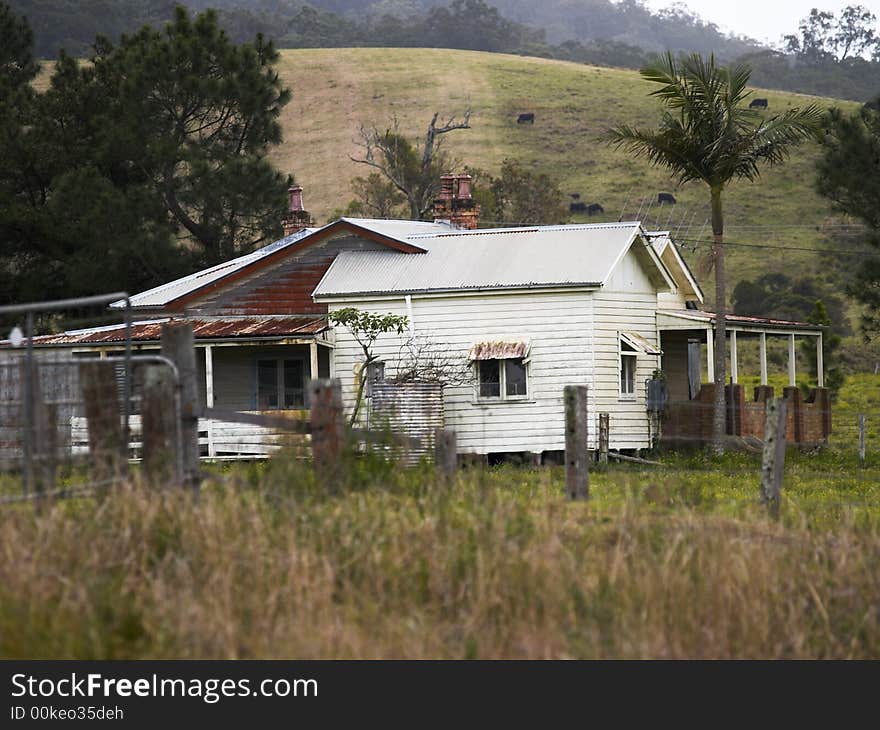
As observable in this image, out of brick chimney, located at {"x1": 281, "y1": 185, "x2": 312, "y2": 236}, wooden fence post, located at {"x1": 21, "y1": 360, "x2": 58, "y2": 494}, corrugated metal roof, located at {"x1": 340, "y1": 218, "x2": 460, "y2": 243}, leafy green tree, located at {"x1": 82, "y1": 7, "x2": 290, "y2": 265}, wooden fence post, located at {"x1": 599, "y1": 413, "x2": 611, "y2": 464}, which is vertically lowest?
wooden fence post, located at {"x1": 599, "y1": 413, "x2": 611, "y2": 464}

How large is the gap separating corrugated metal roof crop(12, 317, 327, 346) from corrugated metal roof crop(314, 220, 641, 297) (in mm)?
912

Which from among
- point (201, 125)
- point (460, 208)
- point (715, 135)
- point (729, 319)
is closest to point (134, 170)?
point (201, 125)

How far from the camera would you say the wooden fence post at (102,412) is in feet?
36.6

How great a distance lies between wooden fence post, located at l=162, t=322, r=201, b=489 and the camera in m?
11.0

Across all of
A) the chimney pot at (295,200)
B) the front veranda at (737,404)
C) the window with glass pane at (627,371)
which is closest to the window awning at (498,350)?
the window with glass pane at (627,371)

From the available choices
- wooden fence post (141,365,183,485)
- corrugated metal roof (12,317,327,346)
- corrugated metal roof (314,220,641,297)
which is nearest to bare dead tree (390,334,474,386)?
corrugated metal roof (314,220,641,297)

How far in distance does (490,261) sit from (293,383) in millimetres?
4977

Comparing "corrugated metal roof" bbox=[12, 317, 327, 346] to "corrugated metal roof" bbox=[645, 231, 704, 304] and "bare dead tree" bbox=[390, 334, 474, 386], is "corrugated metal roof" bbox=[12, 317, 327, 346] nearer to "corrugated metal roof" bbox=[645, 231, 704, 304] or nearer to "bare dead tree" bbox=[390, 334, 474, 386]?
"bare dead tree" bbox=[390, 334, 474, 386]

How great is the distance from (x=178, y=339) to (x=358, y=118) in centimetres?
8224

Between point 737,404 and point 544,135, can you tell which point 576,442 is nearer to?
point 737,404

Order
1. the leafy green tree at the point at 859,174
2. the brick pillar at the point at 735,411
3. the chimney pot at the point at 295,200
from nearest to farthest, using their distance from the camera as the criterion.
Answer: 1. the brick pillar at the point at 735,411
2. the leafy green tree at the point at 859,174
3. the chimney pot at the point at 295,200

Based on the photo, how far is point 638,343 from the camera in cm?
2825

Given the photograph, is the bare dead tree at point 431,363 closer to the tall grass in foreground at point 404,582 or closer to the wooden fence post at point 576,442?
the wooden fence post at point 576,442

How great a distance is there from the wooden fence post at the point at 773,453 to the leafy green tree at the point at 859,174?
19.0m
